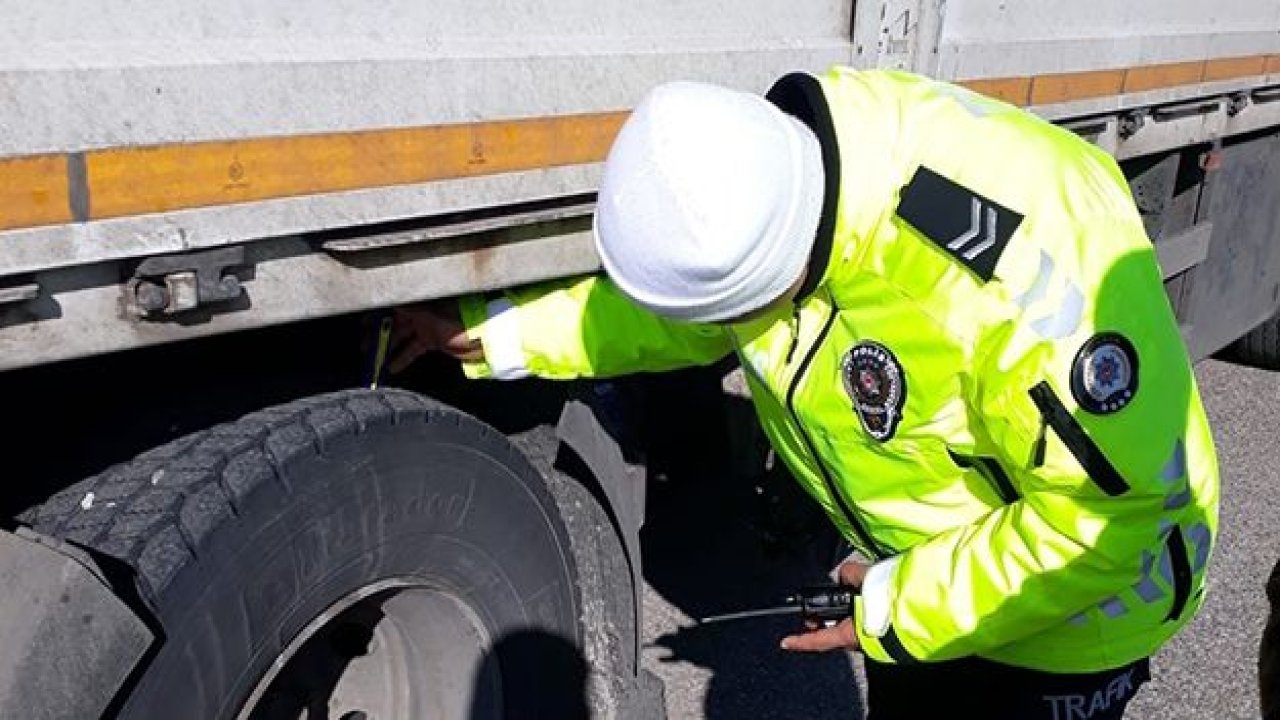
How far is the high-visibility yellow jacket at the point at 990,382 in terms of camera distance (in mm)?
1638

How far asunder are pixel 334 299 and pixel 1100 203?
3.33 ft

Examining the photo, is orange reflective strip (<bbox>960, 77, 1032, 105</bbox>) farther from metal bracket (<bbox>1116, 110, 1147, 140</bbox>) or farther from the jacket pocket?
the jacket pocket

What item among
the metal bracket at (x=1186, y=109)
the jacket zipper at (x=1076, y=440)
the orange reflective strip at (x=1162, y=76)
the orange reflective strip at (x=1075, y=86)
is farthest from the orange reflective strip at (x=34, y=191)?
the metal bracket at (x=1186, y=109)

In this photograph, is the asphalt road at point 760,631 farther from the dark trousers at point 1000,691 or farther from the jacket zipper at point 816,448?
the jacket zipper at point 816,448

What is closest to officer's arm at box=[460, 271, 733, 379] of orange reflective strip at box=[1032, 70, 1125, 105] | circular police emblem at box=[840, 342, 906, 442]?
circular police emblem at box=[840, 342, 906, 442]

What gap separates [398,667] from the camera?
219 centimetres

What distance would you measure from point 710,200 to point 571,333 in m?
0.66

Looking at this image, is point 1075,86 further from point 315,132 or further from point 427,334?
point 315,132

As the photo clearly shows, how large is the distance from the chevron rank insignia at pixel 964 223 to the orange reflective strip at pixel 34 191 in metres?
1.02

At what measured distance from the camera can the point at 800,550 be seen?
3.06 metres

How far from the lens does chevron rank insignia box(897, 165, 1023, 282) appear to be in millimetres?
1643

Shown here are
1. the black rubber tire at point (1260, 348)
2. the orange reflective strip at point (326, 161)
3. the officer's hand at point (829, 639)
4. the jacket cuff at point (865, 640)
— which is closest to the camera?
the orange reflective strip at point (326, 161)

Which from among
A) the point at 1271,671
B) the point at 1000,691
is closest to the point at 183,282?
the point at 1271,671

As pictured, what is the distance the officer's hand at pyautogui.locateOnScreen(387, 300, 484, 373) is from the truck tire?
0.12m
